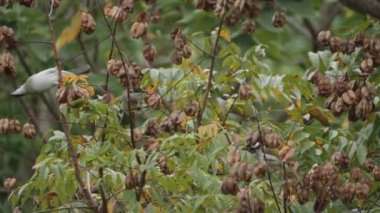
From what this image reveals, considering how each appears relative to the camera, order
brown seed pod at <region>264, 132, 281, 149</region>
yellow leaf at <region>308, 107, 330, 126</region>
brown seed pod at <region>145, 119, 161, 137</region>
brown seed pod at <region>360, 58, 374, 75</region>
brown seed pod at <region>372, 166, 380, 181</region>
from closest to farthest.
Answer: brown seed pod at <region>264, 132, 281, 149</region>
brown seed pod at <region>372, 166, 380, 181</region>
brown seed pod at <region>360, 58, 374, 75</region>
brown seed pod at <region>145, 119, 161, 137</region>
yellow leaf at <region>308, 107, 330, 126</region>

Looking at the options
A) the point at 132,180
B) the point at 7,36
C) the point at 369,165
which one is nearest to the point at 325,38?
the point at 369,165

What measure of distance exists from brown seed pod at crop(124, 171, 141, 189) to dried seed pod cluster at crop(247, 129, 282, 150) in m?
0.40

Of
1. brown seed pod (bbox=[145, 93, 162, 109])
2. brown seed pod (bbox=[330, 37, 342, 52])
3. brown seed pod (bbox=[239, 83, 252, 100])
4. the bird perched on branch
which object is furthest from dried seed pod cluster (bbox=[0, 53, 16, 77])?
brown seed pod (bbox=[330, 37, 342, 52])

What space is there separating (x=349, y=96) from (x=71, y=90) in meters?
0.97

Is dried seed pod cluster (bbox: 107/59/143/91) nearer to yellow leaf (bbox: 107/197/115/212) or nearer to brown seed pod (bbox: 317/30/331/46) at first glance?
yellow leaf (bbox: 107/197/115/212)

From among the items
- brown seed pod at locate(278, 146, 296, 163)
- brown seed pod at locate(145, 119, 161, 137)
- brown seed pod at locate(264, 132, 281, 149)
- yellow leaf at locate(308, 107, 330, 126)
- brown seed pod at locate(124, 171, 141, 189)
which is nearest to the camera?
brown seed pod at locate(278, 146, 296, 163)

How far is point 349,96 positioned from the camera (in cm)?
420

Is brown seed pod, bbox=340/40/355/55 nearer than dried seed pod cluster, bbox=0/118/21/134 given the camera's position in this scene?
No

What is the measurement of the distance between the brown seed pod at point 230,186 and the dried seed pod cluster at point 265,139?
0.79 feet

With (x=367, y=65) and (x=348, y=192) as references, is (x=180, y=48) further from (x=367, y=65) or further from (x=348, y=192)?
(x=348, y=192)

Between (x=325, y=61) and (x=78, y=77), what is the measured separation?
1.10 m

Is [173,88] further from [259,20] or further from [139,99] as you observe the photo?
[259,20]

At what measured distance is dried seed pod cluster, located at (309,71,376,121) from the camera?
4.20 metres

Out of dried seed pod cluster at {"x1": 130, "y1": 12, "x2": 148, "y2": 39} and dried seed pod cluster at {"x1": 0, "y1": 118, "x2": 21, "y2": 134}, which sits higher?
dried seed pod cluster at {"x1": 130, "y1": 12, "x2": 148, "y2": 39}
